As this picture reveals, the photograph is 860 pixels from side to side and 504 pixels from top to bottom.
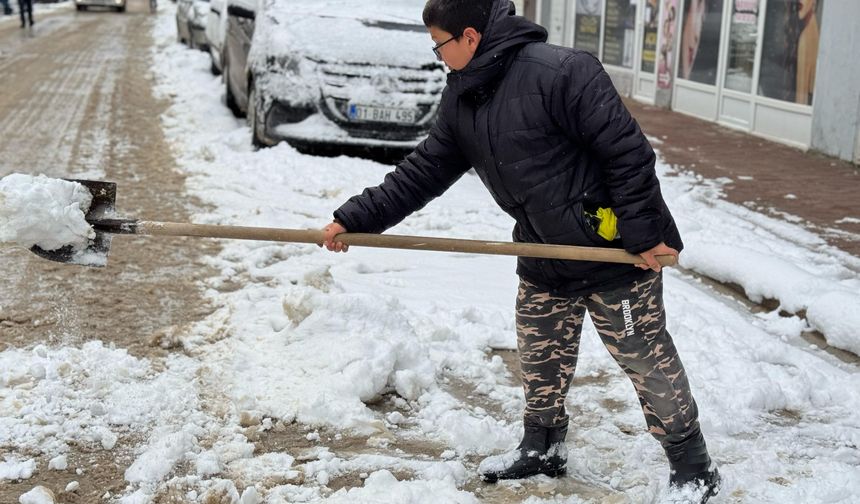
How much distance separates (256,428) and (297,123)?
511 cm

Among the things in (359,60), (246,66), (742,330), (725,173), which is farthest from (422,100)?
(742,330)

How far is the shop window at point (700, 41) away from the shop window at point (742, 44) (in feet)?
1.11

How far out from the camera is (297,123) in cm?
845

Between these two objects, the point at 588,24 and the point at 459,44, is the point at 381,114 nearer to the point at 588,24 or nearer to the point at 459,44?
the point at 459,44

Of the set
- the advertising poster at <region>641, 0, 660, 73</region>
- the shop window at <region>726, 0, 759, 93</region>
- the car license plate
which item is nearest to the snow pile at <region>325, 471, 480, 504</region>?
the car license plate

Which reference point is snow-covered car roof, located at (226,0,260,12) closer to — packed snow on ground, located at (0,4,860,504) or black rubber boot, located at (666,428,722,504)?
packed snow on ground, located at (0,4,860,504)

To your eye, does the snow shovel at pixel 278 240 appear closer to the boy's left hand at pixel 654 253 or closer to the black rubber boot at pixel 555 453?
the boy's left hand at pixel 654 253

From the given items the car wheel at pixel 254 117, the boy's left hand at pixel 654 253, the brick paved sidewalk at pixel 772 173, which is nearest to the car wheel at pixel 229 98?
the car wheel at pixel 254 117

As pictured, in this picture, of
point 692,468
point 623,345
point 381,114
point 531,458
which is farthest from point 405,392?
point 381,114

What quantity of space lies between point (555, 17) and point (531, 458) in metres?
16.9

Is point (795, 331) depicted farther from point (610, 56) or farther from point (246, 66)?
point (610, 56)

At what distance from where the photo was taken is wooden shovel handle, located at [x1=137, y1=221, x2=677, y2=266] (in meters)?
3.00

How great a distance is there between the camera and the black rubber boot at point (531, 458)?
3.43 m

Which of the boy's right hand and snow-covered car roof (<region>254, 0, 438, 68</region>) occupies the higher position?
snow-covered car roof (<region>254, 0, 438, 68</region>)
